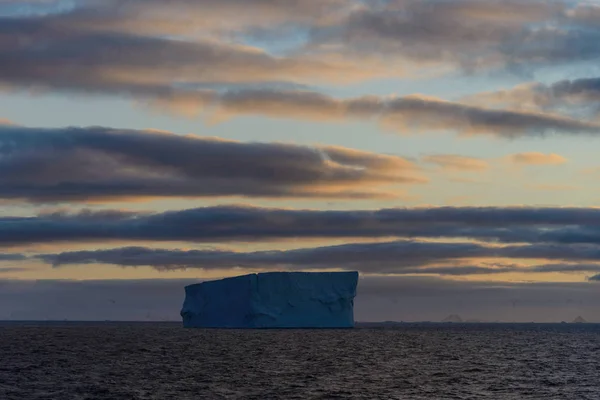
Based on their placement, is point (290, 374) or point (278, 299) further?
point (278, 299)

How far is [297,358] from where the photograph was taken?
56.0 metres

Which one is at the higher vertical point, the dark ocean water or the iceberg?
the iceberg

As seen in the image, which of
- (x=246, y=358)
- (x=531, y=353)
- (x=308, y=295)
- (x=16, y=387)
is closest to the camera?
(x=16, y=387)

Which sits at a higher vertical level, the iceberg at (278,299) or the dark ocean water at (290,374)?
the iceberg at (278,299)

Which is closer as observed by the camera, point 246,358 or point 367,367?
point 367,367

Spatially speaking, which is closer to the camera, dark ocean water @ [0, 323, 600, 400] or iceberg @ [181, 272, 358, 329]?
dark ocean water @ [0, 323, 600, 400]

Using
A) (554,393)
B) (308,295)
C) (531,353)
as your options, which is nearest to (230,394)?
(554,393)

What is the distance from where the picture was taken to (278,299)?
89500mm

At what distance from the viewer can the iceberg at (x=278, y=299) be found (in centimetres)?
8769

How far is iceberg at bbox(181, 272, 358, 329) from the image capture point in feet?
288

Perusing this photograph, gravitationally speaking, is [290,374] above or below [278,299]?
below

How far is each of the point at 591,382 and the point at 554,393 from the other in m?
6.15

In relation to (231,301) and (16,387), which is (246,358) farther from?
(231,301)

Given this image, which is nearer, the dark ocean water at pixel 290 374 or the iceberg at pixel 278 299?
the dark ocean water at pixel 290 374
